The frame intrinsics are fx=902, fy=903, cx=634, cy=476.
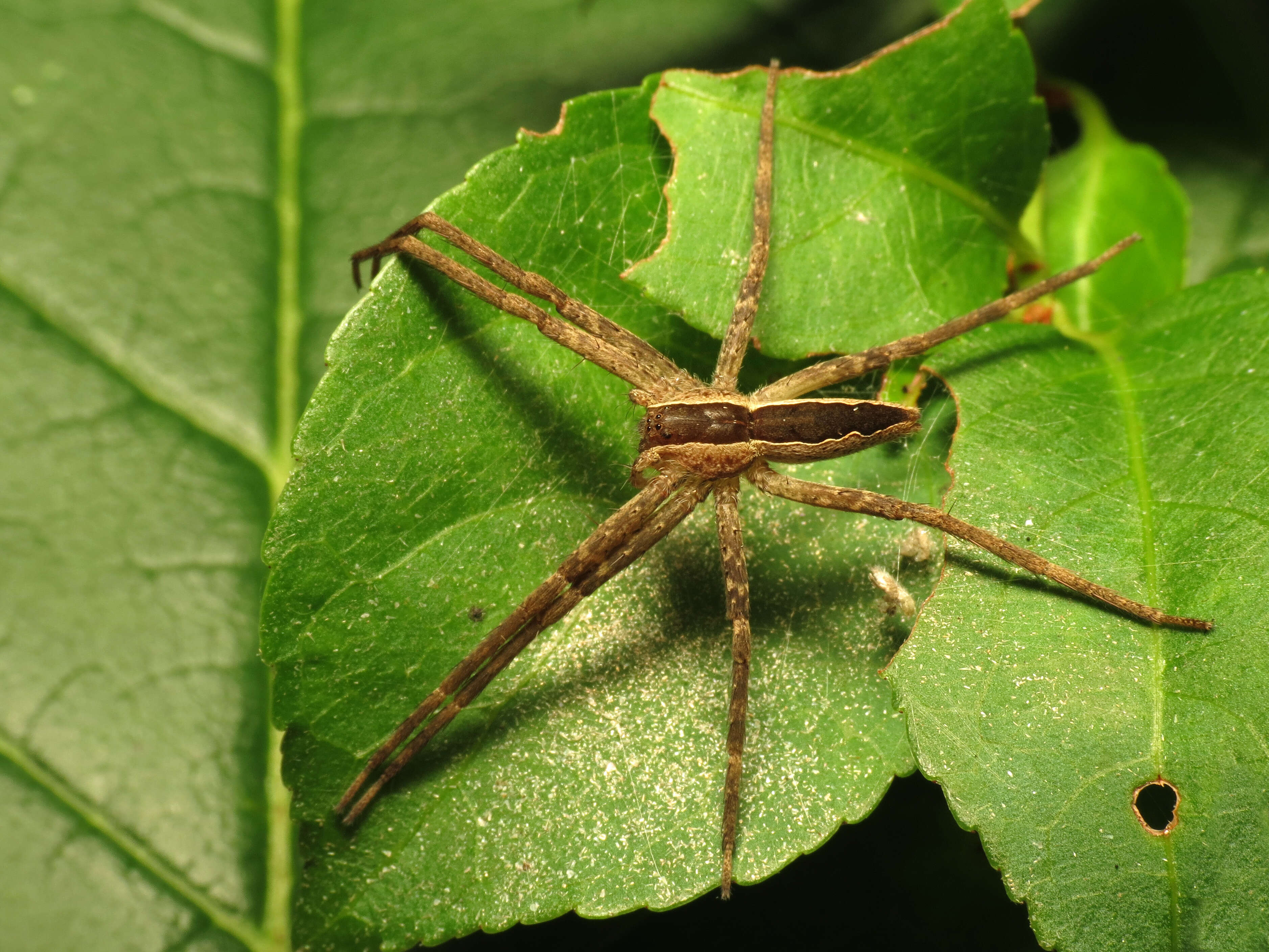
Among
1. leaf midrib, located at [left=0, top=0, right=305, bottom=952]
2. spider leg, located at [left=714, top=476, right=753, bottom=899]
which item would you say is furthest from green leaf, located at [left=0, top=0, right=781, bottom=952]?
spider leg, located at [left=714, top=476, right=753, bottom=899]

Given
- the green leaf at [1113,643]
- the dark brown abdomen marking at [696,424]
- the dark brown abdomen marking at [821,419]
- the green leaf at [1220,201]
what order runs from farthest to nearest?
the green leaf at [1220,201], the dark brown abdomen marking at [696,424], the dark brown abdomen marking at [821,419], the green leaf at [1113,643]

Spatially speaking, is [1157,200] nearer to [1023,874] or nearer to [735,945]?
[1023,874]

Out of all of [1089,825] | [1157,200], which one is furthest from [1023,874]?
[1157,200]

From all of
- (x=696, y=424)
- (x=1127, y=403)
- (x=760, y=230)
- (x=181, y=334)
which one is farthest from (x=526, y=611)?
(x=181, y=334)

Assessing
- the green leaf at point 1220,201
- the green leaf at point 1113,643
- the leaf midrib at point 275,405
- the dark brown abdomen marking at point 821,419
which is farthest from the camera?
the green leaf at point 1220,201

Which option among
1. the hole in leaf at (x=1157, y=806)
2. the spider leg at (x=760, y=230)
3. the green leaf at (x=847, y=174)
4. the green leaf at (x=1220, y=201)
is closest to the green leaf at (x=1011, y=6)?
the green leaf at (x=847, y=174)

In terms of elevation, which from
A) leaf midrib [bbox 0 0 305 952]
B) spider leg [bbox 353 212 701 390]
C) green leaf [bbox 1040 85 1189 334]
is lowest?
leaf midrib [bbox 0 0 305 952]

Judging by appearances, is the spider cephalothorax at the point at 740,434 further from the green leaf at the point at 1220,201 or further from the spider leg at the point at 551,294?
the green leaf at the point at 1220,201

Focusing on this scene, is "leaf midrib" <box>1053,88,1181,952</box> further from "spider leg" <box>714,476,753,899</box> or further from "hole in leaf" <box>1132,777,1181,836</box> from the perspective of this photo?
"spider leg" <box>714,476,753,899</box>

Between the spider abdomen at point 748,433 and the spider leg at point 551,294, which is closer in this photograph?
the spider leg at point 551,294
